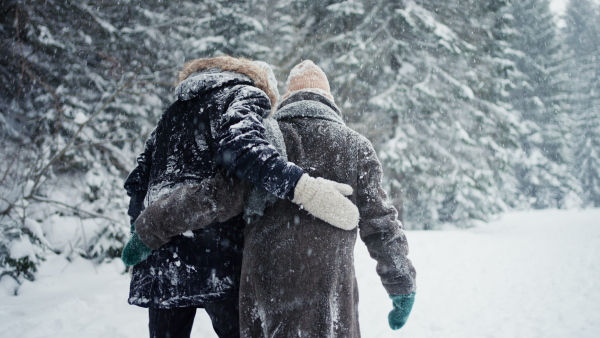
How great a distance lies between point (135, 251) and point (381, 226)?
1077 mm

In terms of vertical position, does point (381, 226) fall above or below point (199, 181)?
below

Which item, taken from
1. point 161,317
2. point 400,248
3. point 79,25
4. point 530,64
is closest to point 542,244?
point 400,248

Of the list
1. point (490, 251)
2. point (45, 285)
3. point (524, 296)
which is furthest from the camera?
point (490, 251)

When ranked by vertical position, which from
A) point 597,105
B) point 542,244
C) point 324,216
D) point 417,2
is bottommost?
point 324,216

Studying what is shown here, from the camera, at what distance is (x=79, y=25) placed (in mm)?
7555

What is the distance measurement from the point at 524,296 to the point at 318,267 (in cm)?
524

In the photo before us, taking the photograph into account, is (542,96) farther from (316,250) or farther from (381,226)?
(316,250)

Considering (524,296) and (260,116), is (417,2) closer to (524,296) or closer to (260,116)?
(524,296)

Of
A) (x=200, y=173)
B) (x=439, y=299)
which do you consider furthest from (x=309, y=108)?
(x=439, y=299)

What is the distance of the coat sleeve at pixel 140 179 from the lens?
1916 millimetres

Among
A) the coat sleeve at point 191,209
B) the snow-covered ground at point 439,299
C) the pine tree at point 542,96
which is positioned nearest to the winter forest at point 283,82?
the snow-covered ground at point 439,299

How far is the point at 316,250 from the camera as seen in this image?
4.83ft

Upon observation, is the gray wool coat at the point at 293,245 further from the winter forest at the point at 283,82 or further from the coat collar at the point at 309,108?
the winter forest at the point at 283,82

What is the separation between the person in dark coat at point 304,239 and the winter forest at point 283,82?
15.3 ft
